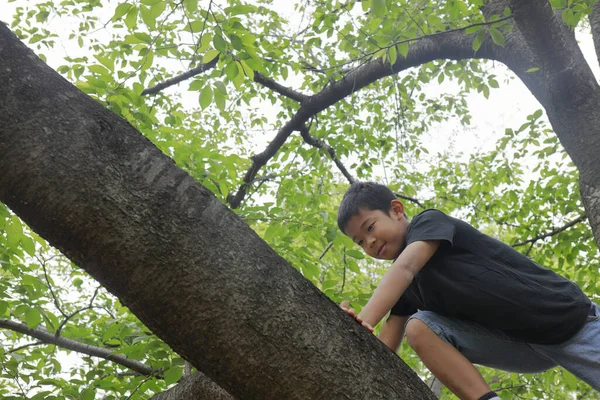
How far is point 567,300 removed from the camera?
6.91 ft

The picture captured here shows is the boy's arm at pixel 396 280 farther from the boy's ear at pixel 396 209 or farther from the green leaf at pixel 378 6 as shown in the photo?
the green leaf at pixel 378 6

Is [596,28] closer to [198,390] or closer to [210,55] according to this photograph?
[210,55]

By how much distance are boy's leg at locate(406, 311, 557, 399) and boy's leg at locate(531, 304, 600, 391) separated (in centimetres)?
13

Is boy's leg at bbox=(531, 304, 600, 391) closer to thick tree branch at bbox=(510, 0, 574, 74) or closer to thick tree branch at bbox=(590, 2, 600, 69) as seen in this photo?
thick tree branch at bbox=(510, 0, 574, 74)

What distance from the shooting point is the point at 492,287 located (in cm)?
207

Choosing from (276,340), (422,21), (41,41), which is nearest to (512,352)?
(276,340)

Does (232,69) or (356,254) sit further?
(356,254)

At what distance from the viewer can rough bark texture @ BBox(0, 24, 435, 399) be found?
1.21 metres

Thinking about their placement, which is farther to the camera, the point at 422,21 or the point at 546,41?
the point at 422,21

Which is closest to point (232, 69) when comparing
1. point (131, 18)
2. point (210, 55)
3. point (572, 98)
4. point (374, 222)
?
point (210, 55)

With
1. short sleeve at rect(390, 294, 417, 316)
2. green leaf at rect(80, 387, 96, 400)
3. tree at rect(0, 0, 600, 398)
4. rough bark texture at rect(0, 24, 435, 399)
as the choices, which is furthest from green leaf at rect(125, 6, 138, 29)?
short sleeve at rect(390, 294, 417, 316)

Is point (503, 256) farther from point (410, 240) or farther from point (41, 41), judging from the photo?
point (41, 41)

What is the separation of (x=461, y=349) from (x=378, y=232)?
2.14 ft

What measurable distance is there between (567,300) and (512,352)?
1.14 ft
